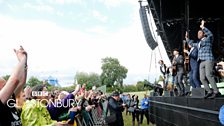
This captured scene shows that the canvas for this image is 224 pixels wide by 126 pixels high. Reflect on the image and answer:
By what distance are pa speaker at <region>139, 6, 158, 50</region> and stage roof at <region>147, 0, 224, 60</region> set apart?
82 centimetres

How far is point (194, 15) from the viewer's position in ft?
62.6

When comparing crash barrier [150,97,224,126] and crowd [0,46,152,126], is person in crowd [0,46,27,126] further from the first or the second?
crash barrier [150,97,224,126]

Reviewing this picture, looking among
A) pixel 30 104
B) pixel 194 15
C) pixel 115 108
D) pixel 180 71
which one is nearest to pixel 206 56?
pixel 115 108

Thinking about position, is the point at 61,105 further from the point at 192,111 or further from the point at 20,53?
the point at 20,53

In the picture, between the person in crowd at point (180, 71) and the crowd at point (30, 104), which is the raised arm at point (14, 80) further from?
the person in crowd at point (180, 71)

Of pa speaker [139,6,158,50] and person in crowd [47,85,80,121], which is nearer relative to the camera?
person in crowd [47,85,80,121]

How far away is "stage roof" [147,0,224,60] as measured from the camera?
57.5 ft

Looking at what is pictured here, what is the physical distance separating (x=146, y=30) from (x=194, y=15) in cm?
289

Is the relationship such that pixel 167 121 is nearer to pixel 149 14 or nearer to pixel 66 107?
pixel 66 107

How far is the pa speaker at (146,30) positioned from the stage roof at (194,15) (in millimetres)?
825

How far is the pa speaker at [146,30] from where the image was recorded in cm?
1914

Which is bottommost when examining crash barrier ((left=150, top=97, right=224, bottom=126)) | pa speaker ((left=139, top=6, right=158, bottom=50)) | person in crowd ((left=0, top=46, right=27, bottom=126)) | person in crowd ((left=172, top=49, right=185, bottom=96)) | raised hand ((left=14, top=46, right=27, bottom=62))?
crash barrier ((left=150, top=97, right=224, bottom=126))

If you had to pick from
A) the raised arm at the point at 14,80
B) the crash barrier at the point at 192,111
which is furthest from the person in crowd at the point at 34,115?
the crash barrier at the point at 192,111

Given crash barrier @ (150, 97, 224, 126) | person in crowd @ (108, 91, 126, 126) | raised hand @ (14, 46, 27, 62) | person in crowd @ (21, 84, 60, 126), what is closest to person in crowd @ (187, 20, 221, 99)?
crash barrier @ (150, 97, 224, 126)
